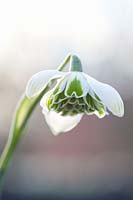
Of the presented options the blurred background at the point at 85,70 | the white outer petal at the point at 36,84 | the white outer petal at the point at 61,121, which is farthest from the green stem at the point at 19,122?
the blurred background at the point at 85,70

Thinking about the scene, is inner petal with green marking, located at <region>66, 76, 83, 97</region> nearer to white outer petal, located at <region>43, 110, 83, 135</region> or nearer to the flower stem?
the flower stem

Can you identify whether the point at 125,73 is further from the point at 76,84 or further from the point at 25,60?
the point at 76,84

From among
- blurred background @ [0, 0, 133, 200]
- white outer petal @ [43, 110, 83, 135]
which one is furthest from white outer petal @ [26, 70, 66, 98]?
blurred background @ [0, 0, 133, 200]

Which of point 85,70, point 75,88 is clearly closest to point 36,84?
point 75,88

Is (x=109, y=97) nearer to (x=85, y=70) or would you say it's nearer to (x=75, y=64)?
(x=75, y=64)

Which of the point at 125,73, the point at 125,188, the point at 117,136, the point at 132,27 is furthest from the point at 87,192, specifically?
the point at 132,27

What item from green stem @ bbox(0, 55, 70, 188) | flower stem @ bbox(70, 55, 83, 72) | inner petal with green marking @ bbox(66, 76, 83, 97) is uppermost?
flower stem @ bbox(70, 55, 83, 72)

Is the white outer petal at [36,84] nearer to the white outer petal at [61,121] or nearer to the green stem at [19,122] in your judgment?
the green stem at [19,122]
